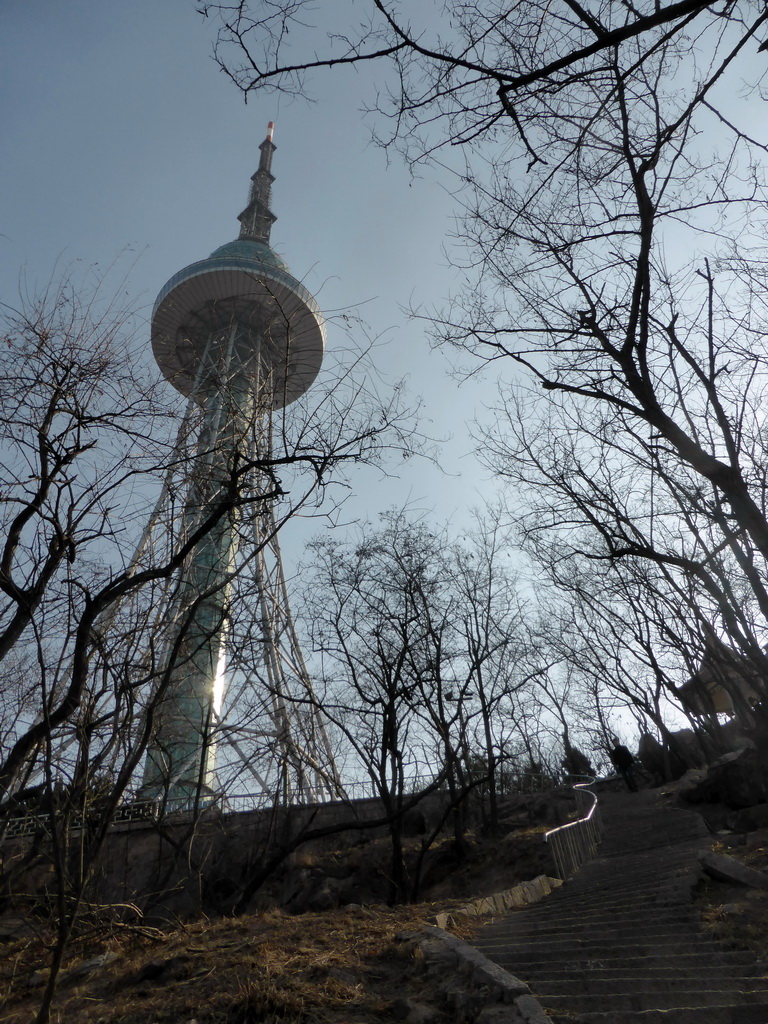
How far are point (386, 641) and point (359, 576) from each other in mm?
1501

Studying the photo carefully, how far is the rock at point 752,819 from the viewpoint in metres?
11.8

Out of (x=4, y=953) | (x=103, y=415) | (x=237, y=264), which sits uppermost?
(x=237, y=264)

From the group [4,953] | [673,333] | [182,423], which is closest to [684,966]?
[673,333]

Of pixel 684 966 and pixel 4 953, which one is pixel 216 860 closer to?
pixel 4 953

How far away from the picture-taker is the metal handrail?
31.6 ft

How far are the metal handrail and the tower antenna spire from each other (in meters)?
39.3

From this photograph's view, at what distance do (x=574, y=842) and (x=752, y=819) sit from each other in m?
3.59

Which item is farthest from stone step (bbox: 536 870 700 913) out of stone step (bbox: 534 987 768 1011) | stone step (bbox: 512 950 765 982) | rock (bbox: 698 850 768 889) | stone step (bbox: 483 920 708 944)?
stone step (bbox: 534 987 768 1011)

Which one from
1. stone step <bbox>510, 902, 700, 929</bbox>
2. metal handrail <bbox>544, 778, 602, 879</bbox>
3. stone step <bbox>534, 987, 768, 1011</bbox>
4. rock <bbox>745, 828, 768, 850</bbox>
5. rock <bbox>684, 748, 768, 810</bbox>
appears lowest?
stone step <bbox>534, 987, 768, 1011</bbox>

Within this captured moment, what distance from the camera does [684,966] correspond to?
4.35m

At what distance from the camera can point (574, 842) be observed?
10859 millimetres

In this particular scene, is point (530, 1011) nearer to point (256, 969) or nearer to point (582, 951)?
point (582, 951)

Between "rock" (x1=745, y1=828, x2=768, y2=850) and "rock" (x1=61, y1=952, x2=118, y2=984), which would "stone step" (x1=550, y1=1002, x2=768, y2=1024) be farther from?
"rock" (x1=745, y1=828, x2=768, y2=850)

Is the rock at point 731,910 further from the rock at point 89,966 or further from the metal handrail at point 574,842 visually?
the rock at point 89,966
